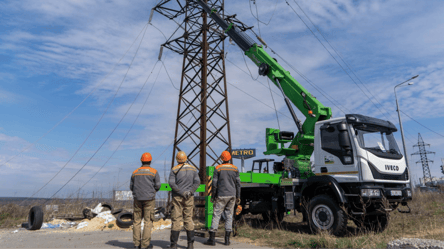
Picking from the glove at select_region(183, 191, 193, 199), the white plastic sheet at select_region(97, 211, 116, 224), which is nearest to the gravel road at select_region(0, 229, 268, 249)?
the glove at select_region(183, 191, 193, 199)

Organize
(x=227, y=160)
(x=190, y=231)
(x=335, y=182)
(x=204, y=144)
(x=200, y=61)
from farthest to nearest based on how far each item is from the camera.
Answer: (x=200, y=61) < (x=204, y=144) < (x=335, y=182) < (x=227, y=160) < (x=190, y=231)

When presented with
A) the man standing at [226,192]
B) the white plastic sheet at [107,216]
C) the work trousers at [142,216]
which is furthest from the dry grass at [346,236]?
the white plastic sheet at [107,216]

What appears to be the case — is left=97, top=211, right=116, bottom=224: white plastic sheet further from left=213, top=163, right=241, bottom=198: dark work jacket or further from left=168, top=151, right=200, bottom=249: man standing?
left=213, top=163, right=241, bottom=198: dark work jacket

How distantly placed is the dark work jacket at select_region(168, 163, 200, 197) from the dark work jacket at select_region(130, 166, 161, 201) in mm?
350

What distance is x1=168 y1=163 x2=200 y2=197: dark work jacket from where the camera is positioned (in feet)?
20.8

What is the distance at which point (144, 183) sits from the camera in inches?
249

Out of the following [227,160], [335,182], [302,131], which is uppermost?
[302,131]

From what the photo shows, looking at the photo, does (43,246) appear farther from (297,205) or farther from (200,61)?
(200,61)

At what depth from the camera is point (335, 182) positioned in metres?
7.88

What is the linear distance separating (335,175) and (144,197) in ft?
16.1

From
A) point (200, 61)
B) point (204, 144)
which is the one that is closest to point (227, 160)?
point (204, 144)

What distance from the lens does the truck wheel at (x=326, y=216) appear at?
7484 millimetres

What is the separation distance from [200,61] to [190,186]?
1081 centimetres

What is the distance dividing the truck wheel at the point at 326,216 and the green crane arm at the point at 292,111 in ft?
5.31
